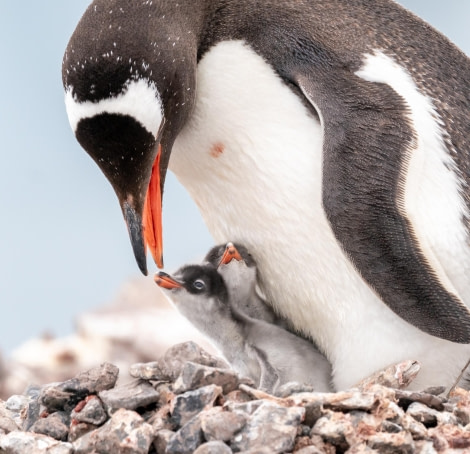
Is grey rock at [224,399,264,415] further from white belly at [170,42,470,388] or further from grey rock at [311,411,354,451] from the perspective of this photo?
white belly at [170,42,470,388]

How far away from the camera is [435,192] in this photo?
3.82 metres

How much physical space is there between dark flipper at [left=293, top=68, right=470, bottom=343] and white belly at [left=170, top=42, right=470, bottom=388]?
145mm

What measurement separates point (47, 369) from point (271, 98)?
4.59m

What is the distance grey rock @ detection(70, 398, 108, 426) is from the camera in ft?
10.6

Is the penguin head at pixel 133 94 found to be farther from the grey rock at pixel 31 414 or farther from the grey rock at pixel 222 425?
the grey rock at pixel 222 425

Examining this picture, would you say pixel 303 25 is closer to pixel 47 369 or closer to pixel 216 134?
pixel 216 134

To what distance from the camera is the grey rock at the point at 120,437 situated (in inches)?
118

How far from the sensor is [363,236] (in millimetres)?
3635

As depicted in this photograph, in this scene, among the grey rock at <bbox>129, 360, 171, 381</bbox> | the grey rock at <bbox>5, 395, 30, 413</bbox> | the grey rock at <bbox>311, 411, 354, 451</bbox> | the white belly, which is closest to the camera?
the grey rock at <bbox>311, 411, 354, 451</bbox>

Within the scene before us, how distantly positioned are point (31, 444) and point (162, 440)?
41 cm

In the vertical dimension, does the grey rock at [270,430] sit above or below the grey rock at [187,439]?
below

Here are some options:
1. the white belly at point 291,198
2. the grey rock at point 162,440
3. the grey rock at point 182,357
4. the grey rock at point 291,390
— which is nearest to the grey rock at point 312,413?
the grey rock at point 291,390

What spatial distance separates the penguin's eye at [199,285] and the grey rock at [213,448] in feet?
3.72

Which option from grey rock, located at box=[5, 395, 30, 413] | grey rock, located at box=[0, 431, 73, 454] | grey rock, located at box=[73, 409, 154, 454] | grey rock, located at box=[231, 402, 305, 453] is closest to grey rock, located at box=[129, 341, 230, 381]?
grey rock, located at box=[73, 409, 154, 454]
